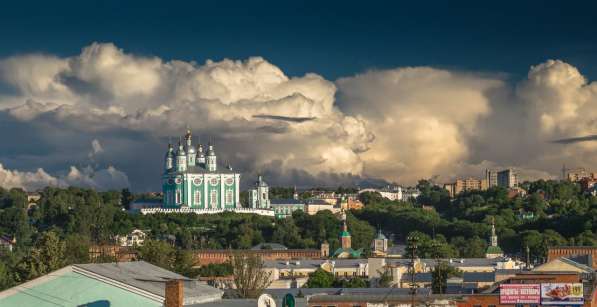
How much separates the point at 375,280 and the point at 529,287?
6174 centimetres

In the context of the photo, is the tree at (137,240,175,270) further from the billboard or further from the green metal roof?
the green metal roof

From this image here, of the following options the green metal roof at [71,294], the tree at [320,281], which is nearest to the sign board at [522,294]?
the green metal roof at [71,294]

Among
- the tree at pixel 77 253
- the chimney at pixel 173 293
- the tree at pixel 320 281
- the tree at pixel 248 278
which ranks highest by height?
the tree at pixel 77 253

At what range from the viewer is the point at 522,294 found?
63.3 m

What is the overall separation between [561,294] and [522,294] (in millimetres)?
2124

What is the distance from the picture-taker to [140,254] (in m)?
95.1

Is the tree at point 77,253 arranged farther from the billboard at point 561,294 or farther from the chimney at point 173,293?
the chimney at point 173,293

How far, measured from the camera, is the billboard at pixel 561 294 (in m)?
61.2

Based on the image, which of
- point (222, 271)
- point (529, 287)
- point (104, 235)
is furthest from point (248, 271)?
point (104, 235)

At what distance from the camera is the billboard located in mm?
61219

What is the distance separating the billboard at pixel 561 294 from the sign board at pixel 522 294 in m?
0.57

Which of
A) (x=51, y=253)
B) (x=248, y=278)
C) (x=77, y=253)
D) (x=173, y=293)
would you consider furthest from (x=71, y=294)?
(x=77, y=253)

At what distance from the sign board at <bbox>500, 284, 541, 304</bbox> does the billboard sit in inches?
22.5

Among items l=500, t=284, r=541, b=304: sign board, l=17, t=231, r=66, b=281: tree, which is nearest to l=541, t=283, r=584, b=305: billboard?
l=500, t=284, r=541, b=304: sign board
